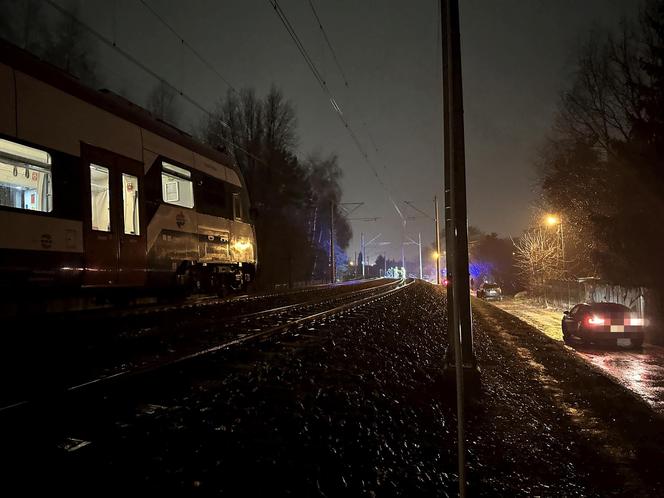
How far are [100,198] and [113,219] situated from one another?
0.51m

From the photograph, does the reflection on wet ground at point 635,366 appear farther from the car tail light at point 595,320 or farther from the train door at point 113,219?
the train door at point 113,219

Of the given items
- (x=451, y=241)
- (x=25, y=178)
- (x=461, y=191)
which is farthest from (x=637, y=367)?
(x=25, y=178)

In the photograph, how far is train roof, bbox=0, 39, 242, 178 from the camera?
8.31 m

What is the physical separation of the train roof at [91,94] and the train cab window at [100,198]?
1481mm

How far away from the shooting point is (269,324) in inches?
433

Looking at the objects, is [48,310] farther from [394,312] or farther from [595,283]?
[595,283]

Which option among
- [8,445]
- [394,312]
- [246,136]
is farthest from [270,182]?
[8,445]

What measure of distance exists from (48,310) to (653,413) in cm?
1095

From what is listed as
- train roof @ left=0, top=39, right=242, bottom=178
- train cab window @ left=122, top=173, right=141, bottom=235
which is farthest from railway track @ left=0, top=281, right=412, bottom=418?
train roof @ left=0, top=39, right=242, bottom=178

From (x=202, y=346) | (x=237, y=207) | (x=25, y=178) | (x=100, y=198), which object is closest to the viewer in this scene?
(x=202, y=346)

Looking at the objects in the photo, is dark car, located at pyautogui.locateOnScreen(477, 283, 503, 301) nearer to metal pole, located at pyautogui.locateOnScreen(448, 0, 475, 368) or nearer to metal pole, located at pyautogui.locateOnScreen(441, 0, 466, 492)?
metal pole, located at pyautogui.locateOnScreen(441, 0, 466, 492)

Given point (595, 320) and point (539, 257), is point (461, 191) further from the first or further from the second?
point (539, 257)

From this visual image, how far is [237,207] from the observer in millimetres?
16562

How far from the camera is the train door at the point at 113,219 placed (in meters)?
9.55
